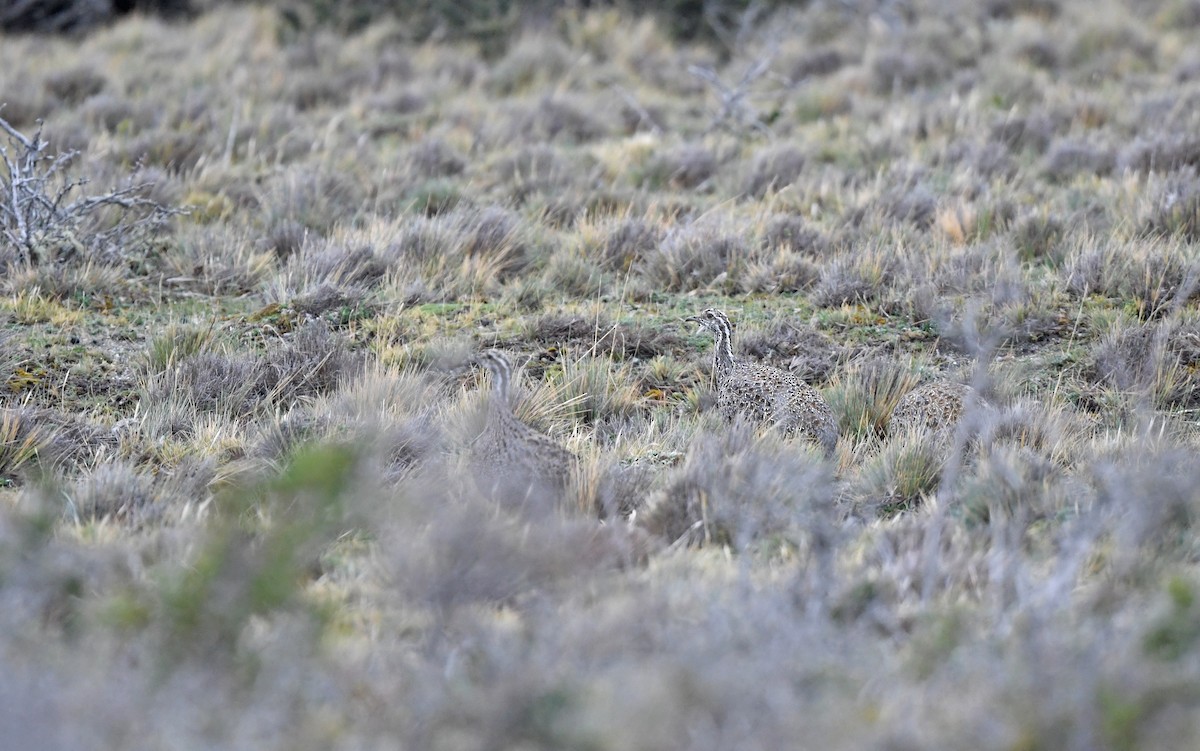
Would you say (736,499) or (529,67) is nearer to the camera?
(736,499)

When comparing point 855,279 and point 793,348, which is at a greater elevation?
point 855,279

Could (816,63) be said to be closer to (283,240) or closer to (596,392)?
(283,240)

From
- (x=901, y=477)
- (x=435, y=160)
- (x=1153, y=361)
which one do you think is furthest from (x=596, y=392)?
(x=435, y=160)

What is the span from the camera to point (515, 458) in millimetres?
4961

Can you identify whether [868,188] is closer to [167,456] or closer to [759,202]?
[759,202]

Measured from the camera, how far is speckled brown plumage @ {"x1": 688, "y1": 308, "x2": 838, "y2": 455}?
19.6ft

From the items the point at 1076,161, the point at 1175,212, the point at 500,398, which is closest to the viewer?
the point at 500,398

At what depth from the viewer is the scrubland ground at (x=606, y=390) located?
3186 mm

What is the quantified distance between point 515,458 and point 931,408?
2.28 meters

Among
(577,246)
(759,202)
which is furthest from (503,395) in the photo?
(759,202)

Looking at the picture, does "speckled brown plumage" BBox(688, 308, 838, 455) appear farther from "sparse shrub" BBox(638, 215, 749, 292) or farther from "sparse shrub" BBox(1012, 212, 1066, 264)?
"sparse shrub" BBox(1012, 212, 1066, 264)

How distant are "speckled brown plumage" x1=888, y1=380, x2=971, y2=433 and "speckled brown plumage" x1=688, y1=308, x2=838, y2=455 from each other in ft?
1.08

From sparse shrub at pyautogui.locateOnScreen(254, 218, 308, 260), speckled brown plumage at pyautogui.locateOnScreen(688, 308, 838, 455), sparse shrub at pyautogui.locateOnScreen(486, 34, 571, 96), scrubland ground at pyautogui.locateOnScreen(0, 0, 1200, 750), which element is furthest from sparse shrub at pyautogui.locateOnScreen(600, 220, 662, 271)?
sparse shrub at pyautogui.locateOnScreen(486, 34, 571, 96)

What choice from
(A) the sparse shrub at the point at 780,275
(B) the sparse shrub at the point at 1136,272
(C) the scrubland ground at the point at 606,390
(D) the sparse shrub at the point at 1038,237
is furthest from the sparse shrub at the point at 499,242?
(B) the sparse shrub at the point at 1136,272
